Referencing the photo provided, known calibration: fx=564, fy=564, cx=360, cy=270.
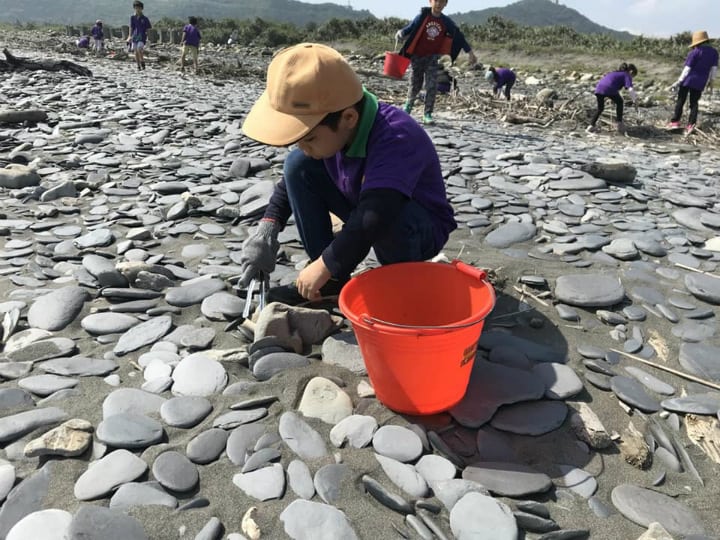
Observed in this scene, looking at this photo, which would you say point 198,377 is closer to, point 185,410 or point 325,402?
point 185,410

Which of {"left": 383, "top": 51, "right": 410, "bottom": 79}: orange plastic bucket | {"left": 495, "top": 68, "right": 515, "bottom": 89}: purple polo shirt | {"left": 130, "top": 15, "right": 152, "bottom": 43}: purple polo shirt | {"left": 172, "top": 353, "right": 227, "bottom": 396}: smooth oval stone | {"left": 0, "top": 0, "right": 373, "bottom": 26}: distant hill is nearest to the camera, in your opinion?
{"left": 172, "top": 353, "right": 227, "bottom": 396}: smooth oval stone

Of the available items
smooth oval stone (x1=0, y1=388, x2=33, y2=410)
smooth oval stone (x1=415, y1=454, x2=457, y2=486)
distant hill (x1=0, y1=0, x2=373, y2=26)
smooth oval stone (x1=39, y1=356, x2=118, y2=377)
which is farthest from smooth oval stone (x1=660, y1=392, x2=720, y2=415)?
distant hill (x1=0, y1=0, x2=373, y2=26)

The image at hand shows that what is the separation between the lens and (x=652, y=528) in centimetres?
129

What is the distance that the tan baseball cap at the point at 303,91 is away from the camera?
64.9 inches

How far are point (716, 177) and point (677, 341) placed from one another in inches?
127

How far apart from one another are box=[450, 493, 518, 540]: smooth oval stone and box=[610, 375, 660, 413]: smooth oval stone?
665mm

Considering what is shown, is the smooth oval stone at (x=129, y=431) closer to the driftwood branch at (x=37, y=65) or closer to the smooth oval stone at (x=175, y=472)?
the smooth oval stone at (x=175, y=472)

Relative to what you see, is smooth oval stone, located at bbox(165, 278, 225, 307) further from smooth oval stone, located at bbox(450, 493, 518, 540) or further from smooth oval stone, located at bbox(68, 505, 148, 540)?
smooth oval stone, located at bbox(450, 493, 518, 540)

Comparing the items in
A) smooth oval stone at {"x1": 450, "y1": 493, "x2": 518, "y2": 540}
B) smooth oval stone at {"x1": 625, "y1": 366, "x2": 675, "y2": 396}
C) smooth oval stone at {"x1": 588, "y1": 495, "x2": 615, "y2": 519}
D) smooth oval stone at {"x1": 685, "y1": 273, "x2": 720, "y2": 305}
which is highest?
smooth oval stone at {"x1": 685, "y1": 273, "x2": 720, "y2": 305}

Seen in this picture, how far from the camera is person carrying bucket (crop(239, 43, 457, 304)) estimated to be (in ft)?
5.48

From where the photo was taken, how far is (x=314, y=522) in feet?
4.29

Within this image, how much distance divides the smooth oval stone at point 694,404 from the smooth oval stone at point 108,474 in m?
1.56

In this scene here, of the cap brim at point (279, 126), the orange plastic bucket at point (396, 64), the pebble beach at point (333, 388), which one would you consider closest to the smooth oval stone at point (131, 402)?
the pebble beach at point (333, 388)

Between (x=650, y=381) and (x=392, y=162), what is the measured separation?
113cm
